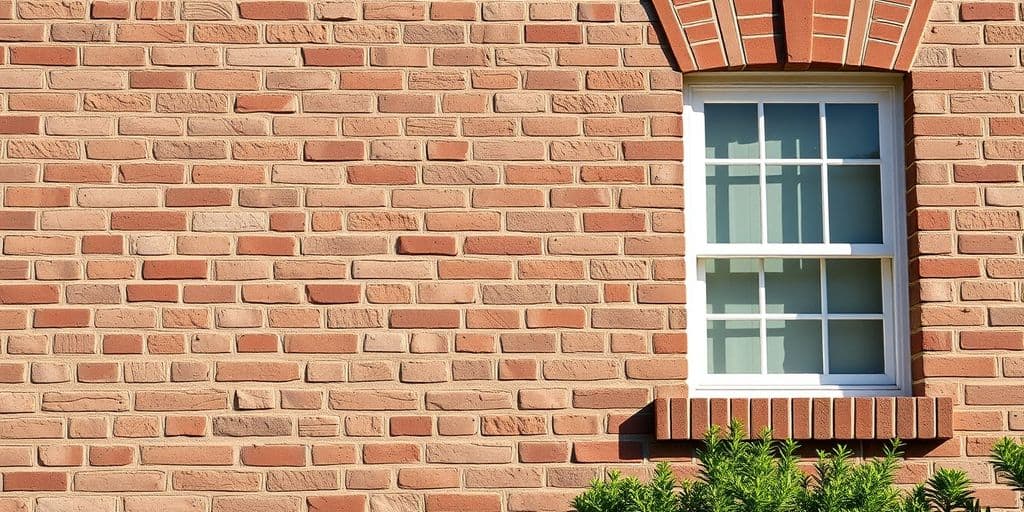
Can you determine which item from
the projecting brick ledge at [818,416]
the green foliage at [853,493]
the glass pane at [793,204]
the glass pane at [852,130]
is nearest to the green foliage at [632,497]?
the green foliage at [853,493]

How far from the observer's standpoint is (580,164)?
543 centimetres

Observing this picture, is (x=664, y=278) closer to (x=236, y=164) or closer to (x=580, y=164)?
(x=580, y=164)

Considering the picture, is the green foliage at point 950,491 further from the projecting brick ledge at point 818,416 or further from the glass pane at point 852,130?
the glass pane at point 852,130

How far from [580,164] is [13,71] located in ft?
8.37

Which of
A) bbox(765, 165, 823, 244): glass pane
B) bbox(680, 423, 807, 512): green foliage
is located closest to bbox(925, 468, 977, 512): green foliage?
bbox(680, 423, 807, 512): green foliage

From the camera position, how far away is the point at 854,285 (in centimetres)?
560

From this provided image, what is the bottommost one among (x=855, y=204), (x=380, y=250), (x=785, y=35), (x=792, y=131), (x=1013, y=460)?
(x=1013, y=460)

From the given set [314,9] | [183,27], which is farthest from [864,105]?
[183,27]

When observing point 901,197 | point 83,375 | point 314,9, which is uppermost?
point 314,9

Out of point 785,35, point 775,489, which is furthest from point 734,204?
point 775,489

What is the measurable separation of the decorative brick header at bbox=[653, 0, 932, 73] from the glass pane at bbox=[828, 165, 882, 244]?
0.50 metres

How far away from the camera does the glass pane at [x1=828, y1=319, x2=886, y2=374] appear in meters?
5.54

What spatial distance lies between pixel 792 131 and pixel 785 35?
1.54 feet

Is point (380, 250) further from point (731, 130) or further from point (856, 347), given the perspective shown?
point (856, 347)
